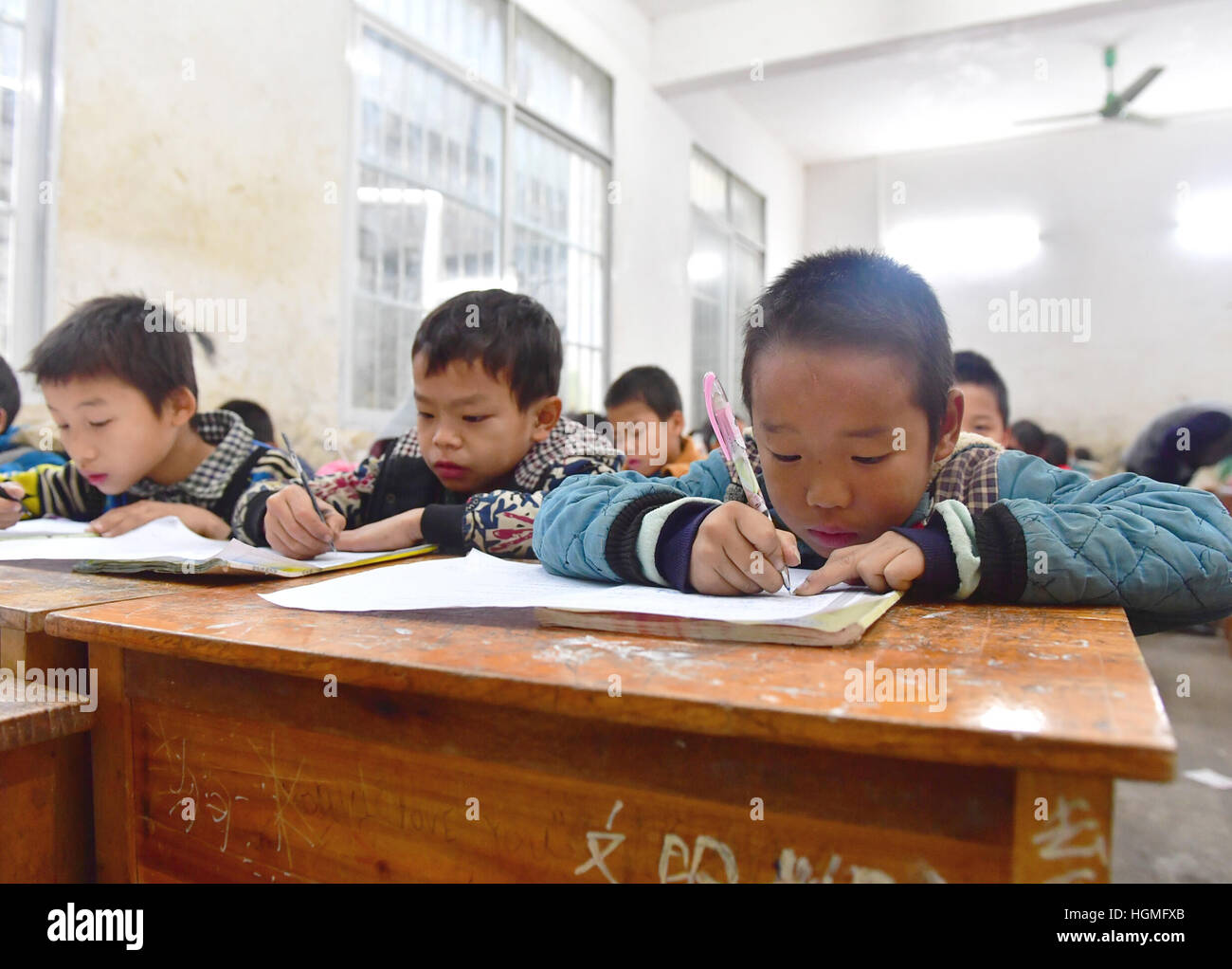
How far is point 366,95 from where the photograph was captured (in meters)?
4.08

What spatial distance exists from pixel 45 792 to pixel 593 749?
0.53 metres

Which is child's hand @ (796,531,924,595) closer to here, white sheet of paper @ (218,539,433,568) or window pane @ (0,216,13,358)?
white sheet of paper @ (218,539,433,568)

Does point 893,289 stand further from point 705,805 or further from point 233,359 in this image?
point 233,359

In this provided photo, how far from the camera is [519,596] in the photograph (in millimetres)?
718

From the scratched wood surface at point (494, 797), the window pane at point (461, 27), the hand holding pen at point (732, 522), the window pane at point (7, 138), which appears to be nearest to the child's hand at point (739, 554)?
the hand holding pen at point (732, 522)

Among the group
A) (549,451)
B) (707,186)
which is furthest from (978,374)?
(707,186)

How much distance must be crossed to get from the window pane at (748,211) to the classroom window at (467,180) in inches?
87.6

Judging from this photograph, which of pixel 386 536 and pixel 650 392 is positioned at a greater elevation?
pixel 650 392

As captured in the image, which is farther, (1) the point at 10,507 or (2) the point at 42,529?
(1) the point at 10,507

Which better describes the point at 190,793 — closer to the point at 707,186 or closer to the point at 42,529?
the point at 42,529

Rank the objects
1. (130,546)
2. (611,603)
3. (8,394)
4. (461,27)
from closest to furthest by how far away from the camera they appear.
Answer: (611,603) < (130,546) < (8,394) < (461,27)

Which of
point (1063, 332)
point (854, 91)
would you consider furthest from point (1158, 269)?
point (854, 91)

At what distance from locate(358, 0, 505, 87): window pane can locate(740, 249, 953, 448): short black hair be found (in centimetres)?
396
